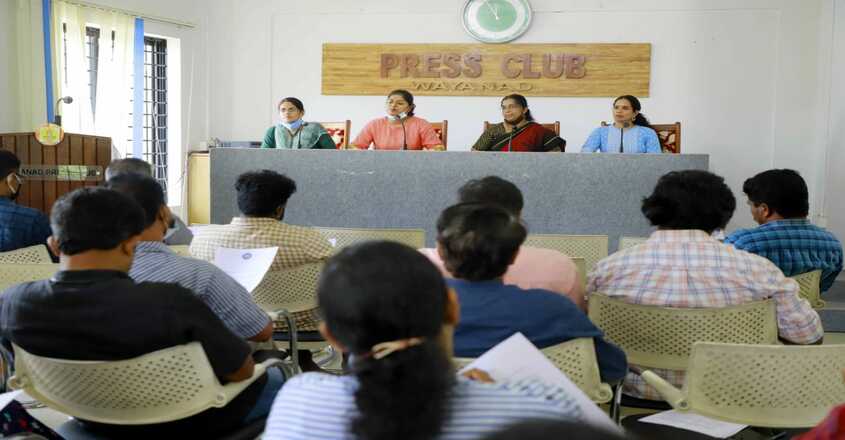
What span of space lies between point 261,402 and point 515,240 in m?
0.72

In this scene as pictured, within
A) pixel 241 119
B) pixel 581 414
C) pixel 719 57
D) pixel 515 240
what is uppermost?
pixel 719 57

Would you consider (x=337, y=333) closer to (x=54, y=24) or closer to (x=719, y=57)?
(x=54, y=24)

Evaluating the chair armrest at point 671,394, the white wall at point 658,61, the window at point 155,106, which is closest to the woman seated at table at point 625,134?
the white wall at point 658,61

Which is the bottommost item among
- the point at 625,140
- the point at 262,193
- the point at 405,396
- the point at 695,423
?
the point at 695,423

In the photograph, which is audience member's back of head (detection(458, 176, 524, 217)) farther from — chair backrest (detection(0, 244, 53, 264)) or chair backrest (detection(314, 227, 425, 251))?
chair backrest (detection(0, 244, 53, 264))

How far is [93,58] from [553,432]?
6.93m

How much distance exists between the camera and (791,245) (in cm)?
267

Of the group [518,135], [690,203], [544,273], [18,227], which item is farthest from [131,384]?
[518,135]

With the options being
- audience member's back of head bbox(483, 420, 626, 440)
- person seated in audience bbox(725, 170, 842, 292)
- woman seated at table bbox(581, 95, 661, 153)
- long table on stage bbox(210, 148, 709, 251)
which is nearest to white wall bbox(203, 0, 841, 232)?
woman seated at table bbox(581, 95, 661, 153)

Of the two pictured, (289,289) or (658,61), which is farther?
(658,61)

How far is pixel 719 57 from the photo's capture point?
6.63m

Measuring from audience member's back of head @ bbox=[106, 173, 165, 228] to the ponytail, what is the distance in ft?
4.43

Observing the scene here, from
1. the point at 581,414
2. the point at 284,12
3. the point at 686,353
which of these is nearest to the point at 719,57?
the point at 284,12

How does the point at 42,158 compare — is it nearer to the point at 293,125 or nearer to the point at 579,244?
the point at 293,125
